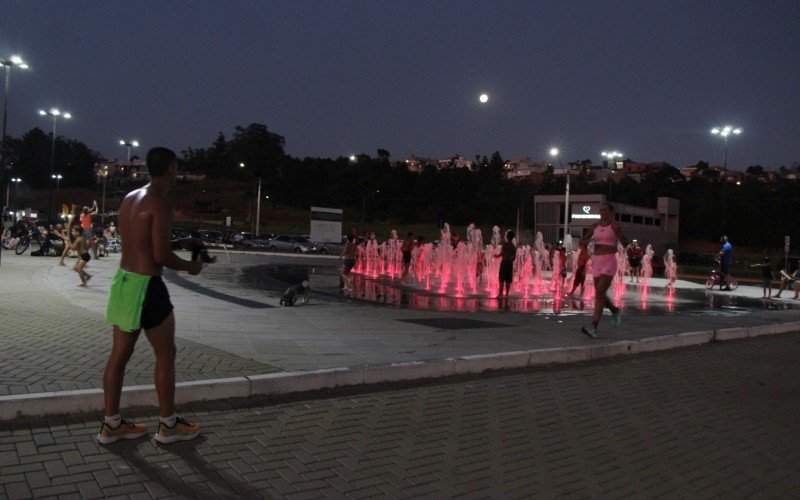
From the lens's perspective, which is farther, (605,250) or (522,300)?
(522,300)

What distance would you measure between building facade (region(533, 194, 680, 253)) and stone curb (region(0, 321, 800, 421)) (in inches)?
2124

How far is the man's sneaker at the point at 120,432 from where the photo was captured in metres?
4.36

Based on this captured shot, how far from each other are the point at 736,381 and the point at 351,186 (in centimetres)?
8292

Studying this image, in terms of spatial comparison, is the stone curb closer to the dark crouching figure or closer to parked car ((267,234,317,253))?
the dark crouching figure

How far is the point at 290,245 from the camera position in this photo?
171ft

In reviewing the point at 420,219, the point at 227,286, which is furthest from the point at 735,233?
the point at 227,286

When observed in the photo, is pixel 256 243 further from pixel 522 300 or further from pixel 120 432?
pixel 120 432

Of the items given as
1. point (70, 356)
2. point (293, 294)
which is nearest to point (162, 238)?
point (70, 356)

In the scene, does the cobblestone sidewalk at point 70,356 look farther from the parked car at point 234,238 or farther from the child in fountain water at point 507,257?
the parked car at point 234,238

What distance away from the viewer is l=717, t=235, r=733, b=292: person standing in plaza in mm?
21188

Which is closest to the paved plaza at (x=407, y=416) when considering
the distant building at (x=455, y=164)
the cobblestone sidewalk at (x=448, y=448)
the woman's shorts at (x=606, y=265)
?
the cobblestone sidewalk at (x=448, y=448)

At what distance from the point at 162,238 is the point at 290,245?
48540mm

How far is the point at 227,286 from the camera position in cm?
1585

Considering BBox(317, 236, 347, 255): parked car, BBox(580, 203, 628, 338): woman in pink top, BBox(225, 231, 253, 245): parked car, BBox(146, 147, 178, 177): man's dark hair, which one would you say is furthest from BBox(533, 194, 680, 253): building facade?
BBox(146, 147, 178, 177): man's dark hair
